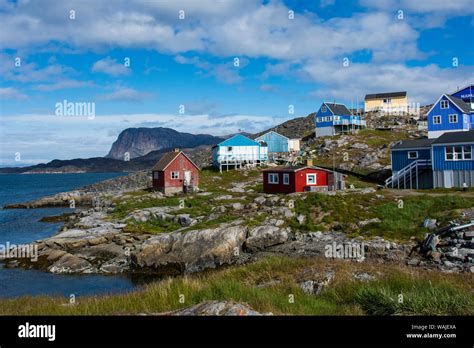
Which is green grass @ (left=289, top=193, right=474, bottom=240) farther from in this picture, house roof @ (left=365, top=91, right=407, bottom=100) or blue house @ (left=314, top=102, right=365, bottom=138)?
house roof @ (left=365, top=91, right=407, bottom=100)

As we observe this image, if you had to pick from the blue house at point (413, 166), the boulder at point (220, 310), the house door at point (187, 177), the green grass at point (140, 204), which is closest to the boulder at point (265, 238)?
the green grass at point (140, 204)

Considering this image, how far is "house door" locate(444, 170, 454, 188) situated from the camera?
4334 cm

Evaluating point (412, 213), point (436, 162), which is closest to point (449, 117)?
point (436, 162)

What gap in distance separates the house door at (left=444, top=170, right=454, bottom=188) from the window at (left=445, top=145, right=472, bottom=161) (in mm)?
1365

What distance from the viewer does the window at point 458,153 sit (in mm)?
41938

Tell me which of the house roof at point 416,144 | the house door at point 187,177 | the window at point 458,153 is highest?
the house roof at point 416,144

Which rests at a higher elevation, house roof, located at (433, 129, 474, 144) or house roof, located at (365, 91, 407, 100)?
house roof, located at (365, 91, 407, 100)

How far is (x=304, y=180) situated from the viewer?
47.7 meters

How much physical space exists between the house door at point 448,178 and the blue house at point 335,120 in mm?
44641

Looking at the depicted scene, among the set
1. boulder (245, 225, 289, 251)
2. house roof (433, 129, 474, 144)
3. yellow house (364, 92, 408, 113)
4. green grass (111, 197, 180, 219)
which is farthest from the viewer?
yellow house (364, 92, 408, 113)

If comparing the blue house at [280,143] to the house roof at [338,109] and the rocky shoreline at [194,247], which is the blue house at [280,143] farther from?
the rocky shoreline at [194,247]

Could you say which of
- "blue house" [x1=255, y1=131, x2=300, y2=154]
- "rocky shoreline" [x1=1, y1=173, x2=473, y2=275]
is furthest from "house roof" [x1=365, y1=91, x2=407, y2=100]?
"rocky shoreline" [x1=1, y1=173, x2=473, y2=275]

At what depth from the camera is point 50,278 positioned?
30.2 meters
